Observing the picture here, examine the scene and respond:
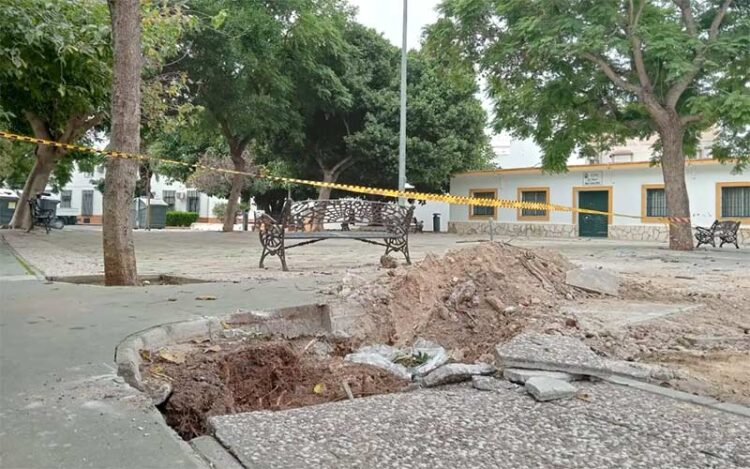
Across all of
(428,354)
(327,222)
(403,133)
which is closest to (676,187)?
(403,133)

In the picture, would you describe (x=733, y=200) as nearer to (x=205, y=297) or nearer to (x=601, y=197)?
(x=601, y=197)

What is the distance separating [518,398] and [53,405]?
2274mm

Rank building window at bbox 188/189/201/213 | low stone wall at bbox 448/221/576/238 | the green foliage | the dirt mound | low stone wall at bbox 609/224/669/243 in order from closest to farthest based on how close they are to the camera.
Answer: the dirt mound, the green foliage, low stone wall at bbox 609/224/669/243, low stone wall at bbox 448/221/576/238, building window at bbox 188/189/201/213

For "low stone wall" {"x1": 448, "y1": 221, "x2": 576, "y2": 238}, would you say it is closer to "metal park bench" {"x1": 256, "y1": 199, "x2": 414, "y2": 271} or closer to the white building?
"metal park bench" {"x1": 256, "y1": 199, "x2": 414, "y2": 271}

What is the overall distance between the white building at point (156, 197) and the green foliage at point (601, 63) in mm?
42814

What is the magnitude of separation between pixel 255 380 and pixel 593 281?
424cm

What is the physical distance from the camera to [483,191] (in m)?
32.6

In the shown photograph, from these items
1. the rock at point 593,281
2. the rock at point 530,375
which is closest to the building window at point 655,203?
the rock at point 593,281

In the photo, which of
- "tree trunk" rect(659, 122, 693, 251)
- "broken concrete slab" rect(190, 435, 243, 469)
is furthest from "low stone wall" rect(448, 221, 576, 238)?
"broken concrete slab" rect(190, 435, 243, 469)

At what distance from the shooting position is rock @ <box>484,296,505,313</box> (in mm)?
5531

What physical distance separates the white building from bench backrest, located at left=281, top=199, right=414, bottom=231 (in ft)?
160

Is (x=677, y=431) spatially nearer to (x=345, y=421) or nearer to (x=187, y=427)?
(x=345, y=421)

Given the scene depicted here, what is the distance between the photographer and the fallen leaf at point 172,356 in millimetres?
4000

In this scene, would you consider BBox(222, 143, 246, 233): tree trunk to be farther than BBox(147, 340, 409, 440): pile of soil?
Yes
